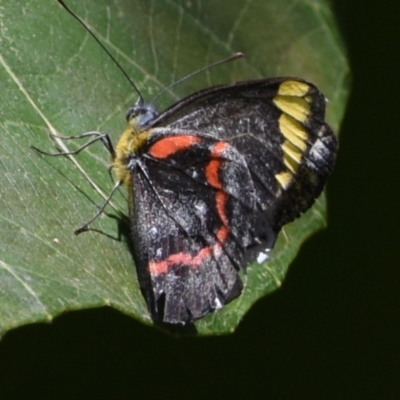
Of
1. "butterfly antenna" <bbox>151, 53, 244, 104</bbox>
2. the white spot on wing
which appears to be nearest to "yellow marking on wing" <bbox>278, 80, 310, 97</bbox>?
"butterfly antenna" <bbox>151, 53, 244, 104</bbox>

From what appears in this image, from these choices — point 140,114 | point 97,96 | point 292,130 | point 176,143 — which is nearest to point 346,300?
point 292,130

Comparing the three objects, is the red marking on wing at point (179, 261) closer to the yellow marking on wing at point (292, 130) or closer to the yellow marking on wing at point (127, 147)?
the yellow marking on wing at point (127, 147)

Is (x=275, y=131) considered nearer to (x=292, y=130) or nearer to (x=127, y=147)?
(x=292, y=130)

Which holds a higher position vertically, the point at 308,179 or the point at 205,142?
the point at 205,142

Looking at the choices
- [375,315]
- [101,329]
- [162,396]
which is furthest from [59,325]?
[375,315]

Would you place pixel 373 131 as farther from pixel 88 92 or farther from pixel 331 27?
pixel 88 92

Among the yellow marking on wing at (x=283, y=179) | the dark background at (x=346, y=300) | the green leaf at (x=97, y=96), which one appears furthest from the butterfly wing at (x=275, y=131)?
the dark background at (x=346, y=300)
